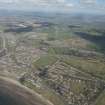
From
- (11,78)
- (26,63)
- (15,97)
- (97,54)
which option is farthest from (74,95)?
(97,54)

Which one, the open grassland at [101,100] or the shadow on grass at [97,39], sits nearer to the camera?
the open grassland at [101,100]

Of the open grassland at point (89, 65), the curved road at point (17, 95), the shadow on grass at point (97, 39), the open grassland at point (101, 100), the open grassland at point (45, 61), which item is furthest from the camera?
the shadow on grass at point (97, 39)

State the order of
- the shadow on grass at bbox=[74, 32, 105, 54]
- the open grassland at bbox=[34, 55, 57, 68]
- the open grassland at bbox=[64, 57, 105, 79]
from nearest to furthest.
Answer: the open grassland at bbox=[64, 57, 105, 79], the open grassland at bbox=[34, 55, 57, 68], the shadow on grass at bbox=[74, 32, 105, 54]

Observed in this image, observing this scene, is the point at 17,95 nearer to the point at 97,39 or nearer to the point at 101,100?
the point at 101,100

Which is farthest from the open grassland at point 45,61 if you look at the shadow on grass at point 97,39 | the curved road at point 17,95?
the shadow on grass at point 97,39

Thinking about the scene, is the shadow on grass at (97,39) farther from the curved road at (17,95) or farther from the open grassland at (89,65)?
the curved road at (17,95)

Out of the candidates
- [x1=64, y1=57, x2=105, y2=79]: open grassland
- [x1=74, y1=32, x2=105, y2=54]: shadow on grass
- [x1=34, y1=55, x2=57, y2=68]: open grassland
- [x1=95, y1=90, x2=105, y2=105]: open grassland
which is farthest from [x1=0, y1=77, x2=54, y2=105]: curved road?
[x1=74, y1=32, x2=105, y2=54]: shadow on grass

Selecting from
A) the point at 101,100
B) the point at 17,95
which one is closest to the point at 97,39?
the point at 101,100

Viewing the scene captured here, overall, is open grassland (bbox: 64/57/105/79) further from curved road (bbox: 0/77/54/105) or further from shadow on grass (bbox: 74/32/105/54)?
curved road (bbox: 0/77/54/105)
